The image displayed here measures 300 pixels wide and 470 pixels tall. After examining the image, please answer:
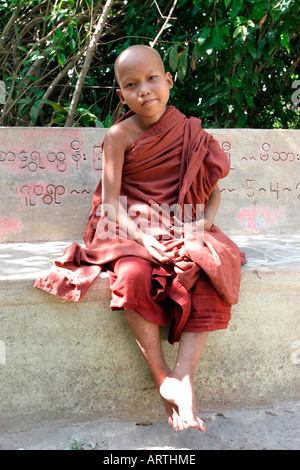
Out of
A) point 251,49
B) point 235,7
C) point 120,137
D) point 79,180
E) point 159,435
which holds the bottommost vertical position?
point 159,435

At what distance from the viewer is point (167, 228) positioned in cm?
221

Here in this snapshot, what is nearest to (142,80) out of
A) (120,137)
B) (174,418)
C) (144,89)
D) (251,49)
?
(144,89)

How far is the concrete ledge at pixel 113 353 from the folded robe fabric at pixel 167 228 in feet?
0.33

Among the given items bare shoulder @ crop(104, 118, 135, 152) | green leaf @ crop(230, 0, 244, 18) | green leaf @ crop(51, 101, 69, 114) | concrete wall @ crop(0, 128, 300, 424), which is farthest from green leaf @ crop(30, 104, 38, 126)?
bare shoulder @ crop(104, 118, 135, 152)

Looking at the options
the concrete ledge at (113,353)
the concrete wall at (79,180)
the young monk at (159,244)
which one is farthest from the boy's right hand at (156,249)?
the concrete wall at (79,180)

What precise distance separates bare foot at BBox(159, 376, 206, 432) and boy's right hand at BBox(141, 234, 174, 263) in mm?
435

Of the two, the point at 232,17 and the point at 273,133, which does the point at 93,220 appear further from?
the point at 232,17

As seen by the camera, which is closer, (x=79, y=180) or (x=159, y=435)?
(x=159, y=435)

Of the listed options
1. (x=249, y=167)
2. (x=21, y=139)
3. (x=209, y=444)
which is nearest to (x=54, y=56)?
(x=21, y=139)

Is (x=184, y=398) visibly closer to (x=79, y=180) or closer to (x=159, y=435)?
(x=159, y=435)

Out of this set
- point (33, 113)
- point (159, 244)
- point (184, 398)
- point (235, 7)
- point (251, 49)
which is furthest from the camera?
point (33, 113)

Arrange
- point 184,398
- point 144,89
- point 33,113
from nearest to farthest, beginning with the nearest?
point 184,398 < point 144,89 < point 33,113

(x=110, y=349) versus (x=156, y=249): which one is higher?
(x=156, y=249)

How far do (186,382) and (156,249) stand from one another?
514 millimetres
